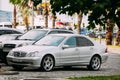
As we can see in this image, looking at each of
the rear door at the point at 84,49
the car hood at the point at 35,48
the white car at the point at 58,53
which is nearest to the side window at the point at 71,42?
the white car at the point at 58,53

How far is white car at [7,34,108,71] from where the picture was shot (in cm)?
2066

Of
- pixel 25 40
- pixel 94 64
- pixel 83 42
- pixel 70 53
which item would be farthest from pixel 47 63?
pixel 25 40

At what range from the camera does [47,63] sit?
2084cm

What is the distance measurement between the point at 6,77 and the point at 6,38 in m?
6.76

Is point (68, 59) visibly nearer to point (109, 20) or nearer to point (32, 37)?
point (32, 37)

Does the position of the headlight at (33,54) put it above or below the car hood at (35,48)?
below

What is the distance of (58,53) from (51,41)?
2.58 ft

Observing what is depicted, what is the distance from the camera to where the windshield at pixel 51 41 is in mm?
21734

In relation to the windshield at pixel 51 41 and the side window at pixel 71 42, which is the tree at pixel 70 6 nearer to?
the windshield at pixel 51 41

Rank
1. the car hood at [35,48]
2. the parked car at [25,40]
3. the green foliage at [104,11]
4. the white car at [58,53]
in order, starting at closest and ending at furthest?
the green foliage at [104,11]
the white car at [58,53]
the car hood at [35,48]
the parked car at [25,40]

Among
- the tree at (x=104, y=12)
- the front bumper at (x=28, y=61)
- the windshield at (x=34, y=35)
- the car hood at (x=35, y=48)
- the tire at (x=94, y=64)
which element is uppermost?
the tree at (x=104, y=12)

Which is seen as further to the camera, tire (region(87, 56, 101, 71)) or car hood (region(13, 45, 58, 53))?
tire (region(87, 56, 101, 71))

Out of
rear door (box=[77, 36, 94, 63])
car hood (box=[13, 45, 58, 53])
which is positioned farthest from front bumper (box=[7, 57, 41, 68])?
rear door (box=[77, 36, 94, 63])

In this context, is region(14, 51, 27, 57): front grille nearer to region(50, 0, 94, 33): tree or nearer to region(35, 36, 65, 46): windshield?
region(35, 36, 65, 46): windshield
